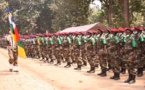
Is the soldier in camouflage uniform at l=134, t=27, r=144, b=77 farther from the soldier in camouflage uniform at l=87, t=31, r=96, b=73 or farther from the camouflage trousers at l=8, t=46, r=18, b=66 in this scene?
the camouflage trousers at l=8, t=46, r=18, b=66

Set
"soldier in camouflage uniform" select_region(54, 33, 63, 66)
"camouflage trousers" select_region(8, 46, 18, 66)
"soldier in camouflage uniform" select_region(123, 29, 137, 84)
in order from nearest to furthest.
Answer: "soldier in camouflage uniform" select_region(123, 29, 137, 84) < "camouflage trousers" select_region(8, 46, 18, 66) < "soldier in camouflage uniform" select_region(54, 33, 63, 66)

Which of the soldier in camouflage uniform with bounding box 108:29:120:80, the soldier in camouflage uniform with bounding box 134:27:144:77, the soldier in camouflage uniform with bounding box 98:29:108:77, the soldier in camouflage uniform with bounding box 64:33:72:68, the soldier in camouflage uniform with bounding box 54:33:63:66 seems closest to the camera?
the soldier in camouflage uniform with bounding box 134:27:144:77

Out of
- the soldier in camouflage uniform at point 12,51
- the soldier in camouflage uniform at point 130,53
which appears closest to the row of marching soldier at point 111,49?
the soldier in camouflage uniform at point 130,53

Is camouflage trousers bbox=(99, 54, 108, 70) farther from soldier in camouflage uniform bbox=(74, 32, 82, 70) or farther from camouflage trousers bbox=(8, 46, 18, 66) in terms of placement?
camouflage trousers bbox=(8, 46, 18, 66)

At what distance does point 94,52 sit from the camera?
10.9 meters

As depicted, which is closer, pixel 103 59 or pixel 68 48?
pixel 103 59

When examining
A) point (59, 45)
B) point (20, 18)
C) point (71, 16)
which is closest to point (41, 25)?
point (20, 18)

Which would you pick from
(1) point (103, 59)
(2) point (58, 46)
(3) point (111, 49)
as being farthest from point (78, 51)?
(3) point (111, 49)

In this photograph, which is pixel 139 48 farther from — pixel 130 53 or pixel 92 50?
pixel 92 50

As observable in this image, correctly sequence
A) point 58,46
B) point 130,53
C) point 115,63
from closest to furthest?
1. point 130,53
2. point 115,63
3. point 58,46

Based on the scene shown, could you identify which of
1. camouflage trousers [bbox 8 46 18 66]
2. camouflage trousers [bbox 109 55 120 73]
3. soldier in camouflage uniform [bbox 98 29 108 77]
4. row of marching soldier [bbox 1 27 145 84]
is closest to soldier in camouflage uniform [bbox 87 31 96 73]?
row of marching soldier [bbox 1 27 145 84]

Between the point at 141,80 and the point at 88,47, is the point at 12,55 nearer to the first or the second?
the point at 88,47

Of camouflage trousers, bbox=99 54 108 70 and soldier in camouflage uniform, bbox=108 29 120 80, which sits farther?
camouflage trousers, bbox=99 54 108 70

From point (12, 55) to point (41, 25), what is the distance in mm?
49930
